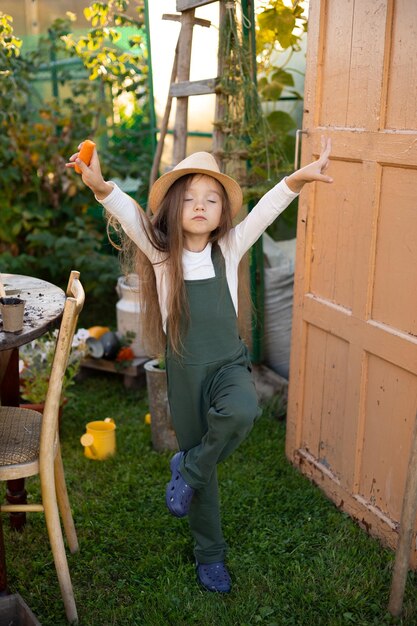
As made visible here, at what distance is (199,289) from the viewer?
2705 millimetres

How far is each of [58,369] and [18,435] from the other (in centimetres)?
39

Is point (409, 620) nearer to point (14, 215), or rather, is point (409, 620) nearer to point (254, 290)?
point (254, 290)

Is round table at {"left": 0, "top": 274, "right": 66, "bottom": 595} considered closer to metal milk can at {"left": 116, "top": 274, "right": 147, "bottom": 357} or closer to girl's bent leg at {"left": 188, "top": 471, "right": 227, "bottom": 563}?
girl's bent leg at {"left": 188, "top": 471, "right": 227, "bottom": 563}

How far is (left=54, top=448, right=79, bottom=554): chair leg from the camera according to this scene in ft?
9.68

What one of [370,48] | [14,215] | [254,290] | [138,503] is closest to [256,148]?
[254,290]

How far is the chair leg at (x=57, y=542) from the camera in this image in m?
2.63

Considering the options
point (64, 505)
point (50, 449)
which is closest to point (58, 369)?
point (50, 449)

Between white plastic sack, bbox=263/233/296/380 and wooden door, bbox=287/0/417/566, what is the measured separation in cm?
89

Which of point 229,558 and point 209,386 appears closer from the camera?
point 209,386

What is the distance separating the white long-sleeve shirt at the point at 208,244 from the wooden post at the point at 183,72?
1.46m

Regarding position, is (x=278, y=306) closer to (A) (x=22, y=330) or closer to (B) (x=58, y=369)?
(B) (x=58, y=369)

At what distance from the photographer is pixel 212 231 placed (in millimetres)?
2814

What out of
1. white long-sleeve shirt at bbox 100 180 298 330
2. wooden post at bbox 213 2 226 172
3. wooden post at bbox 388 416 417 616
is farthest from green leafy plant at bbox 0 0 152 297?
wooden post at bbox 388 416 417 616

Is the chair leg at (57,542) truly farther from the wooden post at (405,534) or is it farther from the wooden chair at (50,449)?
the wooden post at (405,534)
